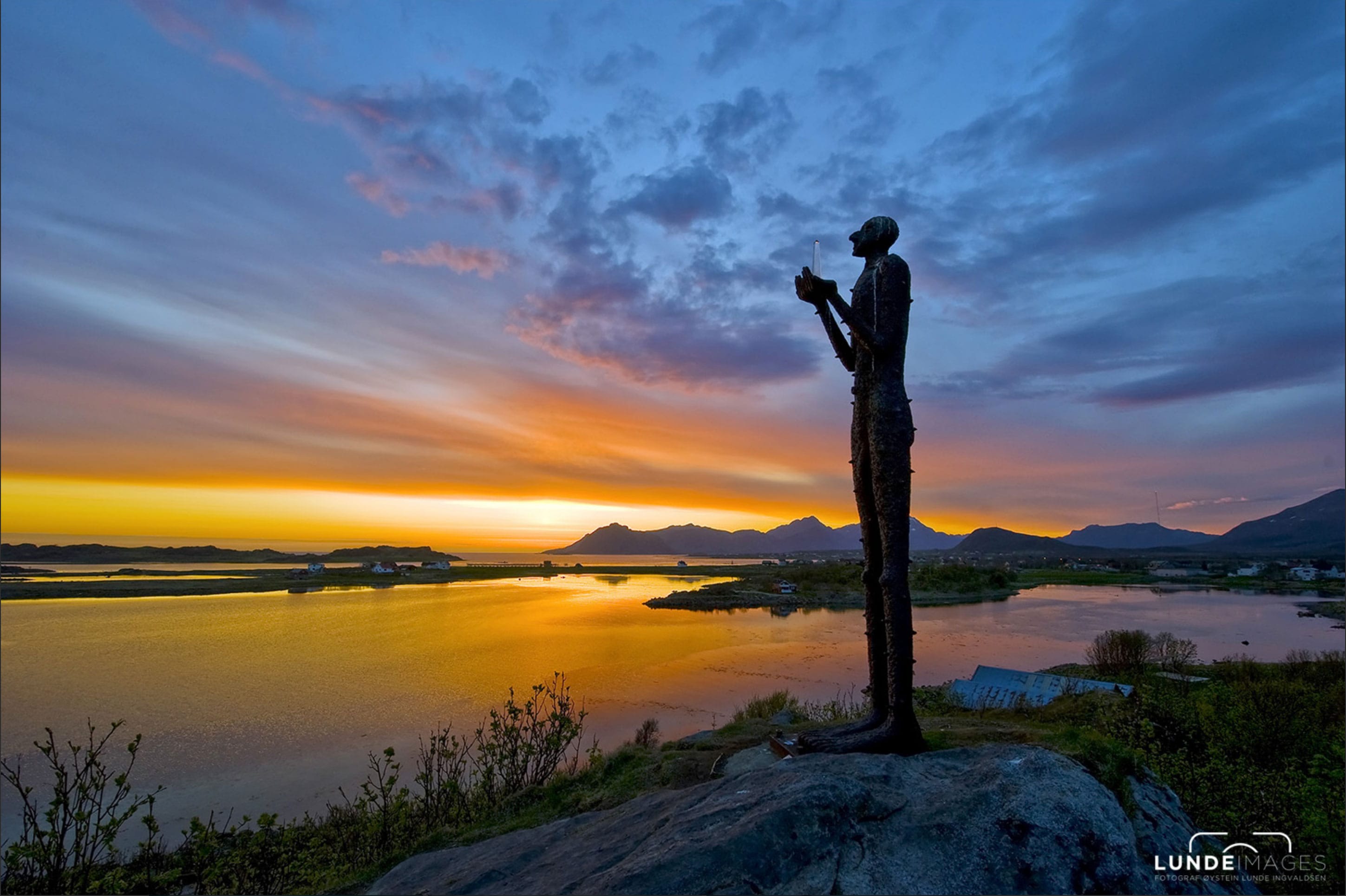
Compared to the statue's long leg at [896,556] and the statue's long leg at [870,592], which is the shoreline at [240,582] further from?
the statue's long leg at [896,556]

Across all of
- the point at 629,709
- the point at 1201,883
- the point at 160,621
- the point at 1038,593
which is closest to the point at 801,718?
the point at 629,709

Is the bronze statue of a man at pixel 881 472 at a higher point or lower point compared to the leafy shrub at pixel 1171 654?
higher

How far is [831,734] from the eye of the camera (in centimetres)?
546

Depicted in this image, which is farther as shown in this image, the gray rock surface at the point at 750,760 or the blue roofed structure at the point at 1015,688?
the blue roofed structure at the point at 1015,688

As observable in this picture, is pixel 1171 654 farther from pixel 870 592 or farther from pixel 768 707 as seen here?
pixel 870 592

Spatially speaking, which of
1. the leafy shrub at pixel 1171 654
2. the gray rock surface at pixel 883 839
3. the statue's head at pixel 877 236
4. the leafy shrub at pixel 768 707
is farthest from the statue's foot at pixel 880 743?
the leafy shrub at pixel 1171 654

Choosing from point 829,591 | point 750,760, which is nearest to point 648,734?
point 750,760

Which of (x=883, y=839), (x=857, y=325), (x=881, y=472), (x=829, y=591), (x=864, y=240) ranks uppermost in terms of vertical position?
(x=864, y=240)

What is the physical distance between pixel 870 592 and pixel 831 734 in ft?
4.44

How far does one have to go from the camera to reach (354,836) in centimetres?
758

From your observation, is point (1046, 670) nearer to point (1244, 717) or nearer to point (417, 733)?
point (1244, 717)

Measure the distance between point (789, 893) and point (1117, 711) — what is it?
316 inches

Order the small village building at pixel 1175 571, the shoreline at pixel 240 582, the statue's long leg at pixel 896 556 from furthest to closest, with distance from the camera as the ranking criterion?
the small village building at pixel 1175 571 < the shoreline at pixel 240 582 < the statue's long leg at pixel 896 556

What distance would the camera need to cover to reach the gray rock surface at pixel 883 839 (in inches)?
120
